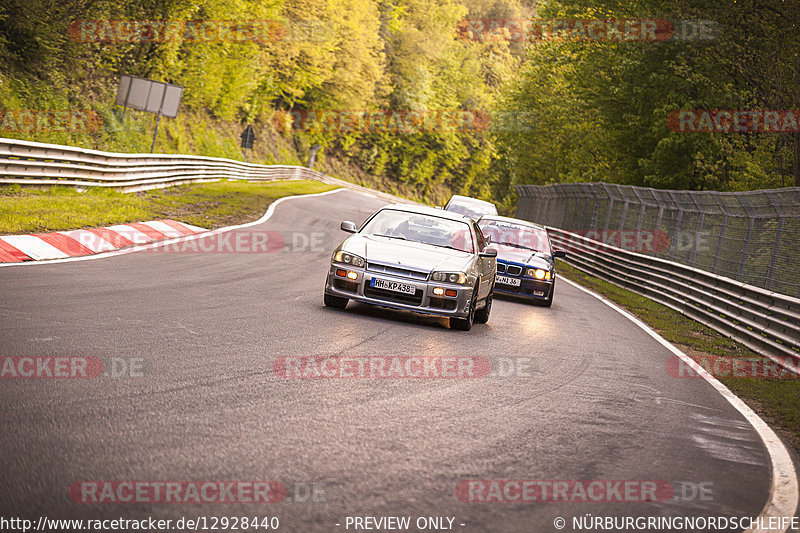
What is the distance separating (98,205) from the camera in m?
18.7

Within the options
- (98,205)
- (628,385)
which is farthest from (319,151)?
(628,385)

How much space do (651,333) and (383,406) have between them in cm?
870

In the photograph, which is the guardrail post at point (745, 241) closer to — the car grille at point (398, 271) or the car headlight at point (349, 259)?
the car grille at point (398, 271)

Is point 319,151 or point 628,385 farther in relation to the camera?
point 319,151

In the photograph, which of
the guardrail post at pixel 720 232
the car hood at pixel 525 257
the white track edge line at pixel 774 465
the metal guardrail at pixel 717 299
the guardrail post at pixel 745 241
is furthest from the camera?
the guardrail post at pixel 720 232

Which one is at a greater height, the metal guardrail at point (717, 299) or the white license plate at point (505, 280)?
the metal guardrail at point (717, 299)

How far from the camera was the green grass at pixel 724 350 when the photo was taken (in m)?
8.60

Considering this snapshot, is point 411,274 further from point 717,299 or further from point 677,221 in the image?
point 677,221

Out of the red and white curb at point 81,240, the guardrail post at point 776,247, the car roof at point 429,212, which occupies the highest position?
the guardrail post at point 776,247

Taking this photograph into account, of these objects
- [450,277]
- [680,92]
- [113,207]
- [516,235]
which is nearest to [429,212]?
[450,277]

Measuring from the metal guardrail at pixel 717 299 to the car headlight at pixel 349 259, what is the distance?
5374 millimetres

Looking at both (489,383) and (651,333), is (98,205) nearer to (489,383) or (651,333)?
(651,333)

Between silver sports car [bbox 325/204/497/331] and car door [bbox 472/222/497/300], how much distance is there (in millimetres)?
20

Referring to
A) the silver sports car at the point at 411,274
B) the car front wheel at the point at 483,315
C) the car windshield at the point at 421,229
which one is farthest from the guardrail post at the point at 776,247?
the car windshield at the point at 421,229
